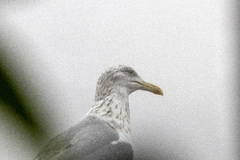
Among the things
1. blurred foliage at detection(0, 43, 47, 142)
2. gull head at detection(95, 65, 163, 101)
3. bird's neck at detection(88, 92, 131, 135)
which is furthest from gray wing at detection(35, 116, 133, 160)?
blurred foliage at detection(0, 43, 47, 142)

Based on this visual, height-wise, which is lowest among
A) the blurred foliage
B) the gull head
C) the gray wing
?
the gray wing

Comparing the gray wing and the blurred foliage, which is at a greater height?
the blurred foliage

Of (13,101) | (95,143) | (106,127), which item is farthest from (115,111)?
(13,101)

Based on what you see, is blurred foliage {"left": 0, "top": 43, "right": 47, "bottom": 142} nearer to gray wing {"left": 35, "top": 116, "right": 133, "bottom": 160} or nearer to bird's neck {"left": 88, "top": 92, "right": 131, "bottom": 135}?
gray wing {"left": 35, "top": 116, "right": 133, "bottom": 160}

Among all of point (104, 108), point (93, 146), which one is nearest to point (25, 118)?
point (93, 146)

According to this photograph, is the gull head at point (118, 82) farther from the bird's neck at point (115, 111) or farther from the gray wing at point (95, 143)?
the gray wing at point (95, 143)

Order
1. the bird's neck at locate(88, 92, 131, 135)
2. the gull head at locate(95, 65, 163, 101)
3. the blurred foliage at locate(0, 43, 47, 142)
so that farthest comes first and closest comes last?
the gull head at locate(95, 65, 163, 101) → the bird's neck at locate(88, 92, 131, 135) → the blurred foliage at locate(0, 43, 47, 142)

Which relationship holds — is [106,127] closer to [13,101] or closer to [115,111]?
[115,111]
